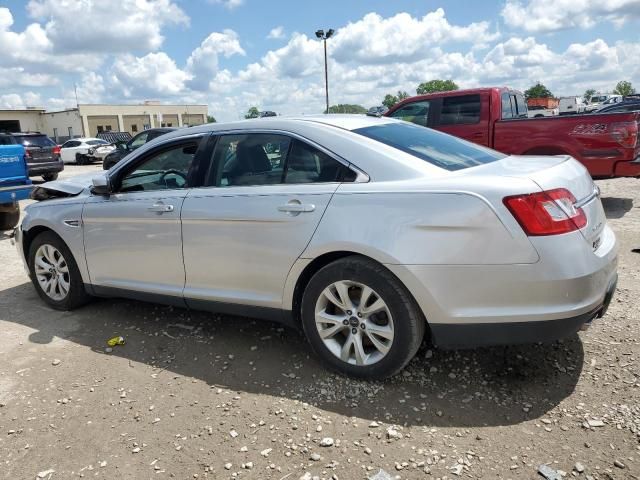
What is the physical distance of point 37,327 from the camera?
14.5 feet

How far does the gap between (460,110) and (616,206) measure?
116 inches

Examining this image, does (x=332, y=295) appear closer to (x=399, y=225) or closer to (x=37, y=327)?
(x=399, y=225)

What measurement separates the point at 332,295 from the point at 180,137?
5.90 feet

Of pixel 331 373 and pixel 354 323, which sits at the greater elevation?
pixel 354 323

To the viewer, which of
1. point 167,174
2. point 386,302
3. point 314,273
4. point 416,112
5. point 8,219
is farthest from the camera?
point 416,112

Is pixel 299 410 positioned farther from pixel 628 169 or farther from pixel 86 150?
pixel 86 150

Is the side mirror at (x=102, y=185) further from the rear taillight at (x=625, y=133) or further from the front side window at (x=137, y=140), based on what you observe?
the front side window at (x=137, y=140)

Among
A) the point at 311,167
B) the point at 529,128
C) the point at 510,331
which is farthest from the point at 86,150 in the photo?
the point at 510,331

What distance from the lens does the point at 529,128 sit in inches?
317

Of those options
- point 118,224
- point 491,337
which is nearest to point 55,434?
point 118,224

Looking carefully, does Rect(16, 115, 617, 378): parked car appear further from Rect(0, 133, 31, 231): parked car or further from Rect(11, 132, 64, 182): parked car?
Rect(11, 132, 64, 182): parked car

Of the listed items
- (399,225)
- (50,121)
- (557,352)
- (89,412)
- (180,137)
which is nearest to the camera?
(399,225)

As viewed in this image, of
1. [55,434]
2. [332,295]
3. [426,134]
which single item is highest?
[426,134]

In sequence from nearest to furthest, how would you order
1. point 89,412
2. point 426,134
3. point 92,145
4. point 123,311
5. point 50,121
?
point 89,412 < point 426,134 < point 123,311 < point 92,145 < point 50,121
